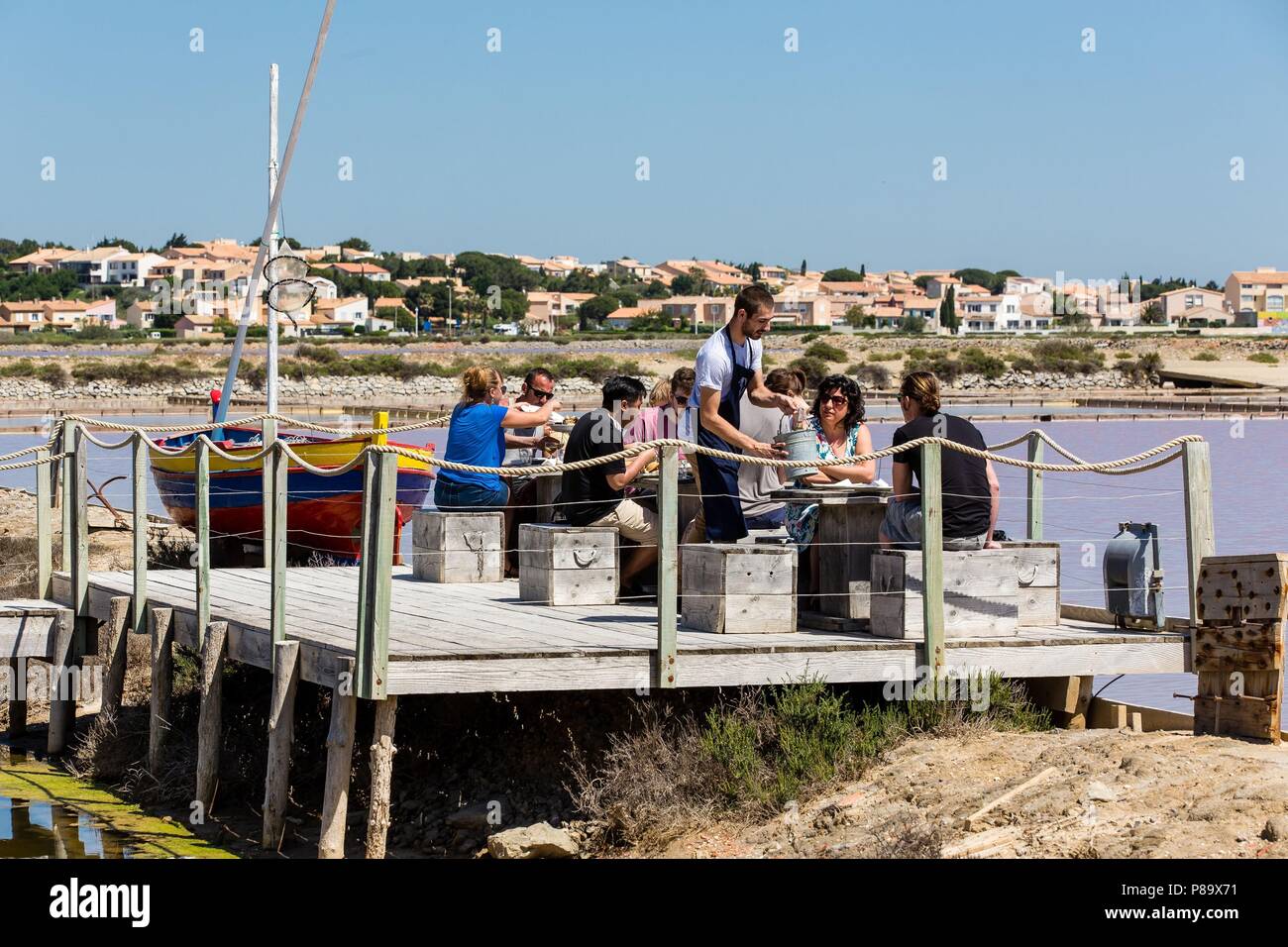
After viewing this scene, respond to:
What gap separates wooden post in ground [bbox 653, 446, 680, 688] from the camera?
8.16m

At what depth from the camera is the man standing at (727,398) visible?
29.5 ft

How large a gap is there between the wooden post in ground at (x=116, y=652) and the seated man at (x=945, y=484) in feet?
15.9

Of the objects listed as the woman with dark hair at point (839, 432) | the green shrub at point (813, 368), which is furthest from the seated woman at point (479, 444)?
the green shrub at point (813, 368)

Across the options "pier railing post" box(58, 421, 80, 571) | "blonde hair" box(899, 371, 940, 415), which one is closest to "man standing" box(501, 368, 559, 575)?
"pier railing post" box(58, 421, 80, 571)

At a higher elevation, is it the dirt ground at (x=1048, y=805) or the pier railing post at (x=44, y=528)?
the pier railing post at (x=44, y=528)

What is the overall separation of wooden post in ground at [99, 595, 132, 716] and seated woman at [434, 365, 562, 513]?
78.9 inches

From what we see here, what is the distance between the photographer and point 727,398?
30.5ft

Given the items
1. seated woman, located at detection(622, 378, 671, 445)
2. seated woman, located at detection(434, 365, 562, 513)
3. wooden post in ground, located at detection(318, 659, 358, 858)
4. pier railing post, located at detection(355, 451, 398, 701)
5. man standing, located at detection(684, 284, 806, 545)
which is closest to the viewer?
pier railing post, located at detection(355, 451, 398, 701)

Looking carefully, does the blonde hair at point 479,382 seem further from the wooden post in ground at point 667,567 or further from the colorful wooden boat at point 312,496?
the colorful wooden boat at point 312,496

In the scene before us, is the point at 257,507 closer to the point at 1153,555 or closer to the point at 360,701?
the point at 360,701

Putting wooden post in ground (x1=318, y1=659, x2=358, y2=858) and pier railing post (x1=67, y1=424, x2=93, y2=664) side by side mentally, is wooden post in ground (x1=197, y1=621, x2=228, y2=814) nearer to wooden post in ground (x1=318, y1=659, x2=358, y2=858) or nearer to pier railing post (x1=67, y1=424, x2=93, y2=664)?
wooden post in ground (x1=318, y1=659, x2=358, y2=858)

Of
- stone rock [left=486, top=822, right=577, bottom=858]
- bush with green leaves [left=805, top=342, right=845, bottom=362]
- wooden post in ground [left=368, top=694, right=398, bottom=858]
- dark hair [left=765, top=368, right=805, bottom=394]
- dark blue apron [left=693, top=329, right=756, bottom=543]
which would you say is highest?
bush with green leaves [left=805, top=342, right=845, bottom=362]

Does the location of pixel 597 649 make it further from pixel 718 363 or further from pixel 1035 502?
pixel 1035 502

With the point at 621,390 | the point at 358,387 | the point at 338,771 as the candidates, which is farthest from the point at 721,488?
the point at 358,387
